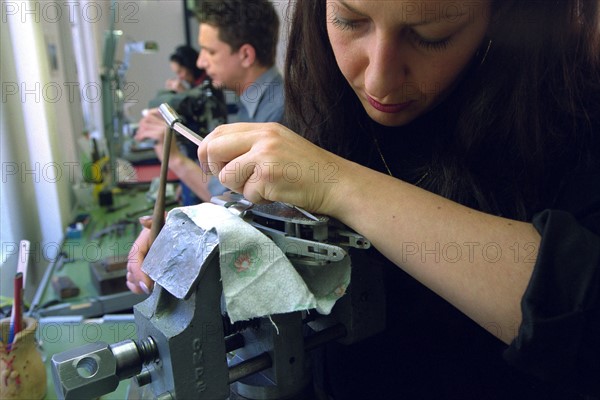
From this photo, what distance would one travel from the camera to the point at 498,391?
0.71m

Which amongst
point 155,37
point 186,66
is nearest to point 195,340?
point 186,66

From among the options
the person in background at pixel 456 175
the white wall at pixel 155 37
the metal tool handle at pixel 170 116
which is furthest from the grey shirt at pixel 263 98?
the white wall at pixel 155 37

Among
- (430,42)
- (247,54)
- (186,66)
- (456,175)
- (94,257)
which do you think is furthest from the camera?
(186,66)

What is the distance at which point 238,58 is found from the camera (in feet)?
6.17

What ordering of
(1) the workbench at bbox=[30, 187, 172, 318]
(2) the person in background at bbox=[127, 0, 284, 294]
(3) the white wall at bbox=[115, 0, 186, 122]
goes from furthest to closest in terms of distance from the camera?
(3) the white wall at bbox=[115, 0, 186, 122] → (2) the person in background at bbox=[127, 0, 284, 294] → (1) the workbench at bbox=[30, 187, 172, 318]

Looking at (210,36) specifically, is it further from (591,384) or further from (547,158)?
(591,384)

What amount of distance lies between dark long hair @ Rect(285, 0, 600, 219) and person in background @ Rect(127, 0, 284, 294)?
1122mm

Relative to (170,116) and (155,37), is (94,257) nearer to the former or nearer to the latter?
(170,116)

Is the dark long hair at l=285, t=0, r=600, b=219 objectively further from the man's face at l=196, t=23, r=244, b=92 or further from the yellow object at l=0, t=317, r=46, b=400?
the man's face at l=196, t=23, r=244, b=92

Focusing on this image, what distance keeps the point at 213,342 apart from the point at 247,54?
1.55 m

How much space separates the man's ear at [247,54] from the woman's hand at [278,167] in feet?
4.52

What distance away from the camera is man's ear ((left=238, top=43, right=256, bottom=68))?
185cm

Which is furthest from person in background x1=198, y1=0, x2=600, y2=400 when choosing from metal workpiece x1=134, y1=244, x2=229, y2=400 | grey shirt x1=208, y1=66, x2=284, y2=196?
grey shirt x1=208, y1=66, x2=284, y2=196

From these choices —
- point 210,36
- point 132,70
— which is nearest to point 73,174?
point 210,36
